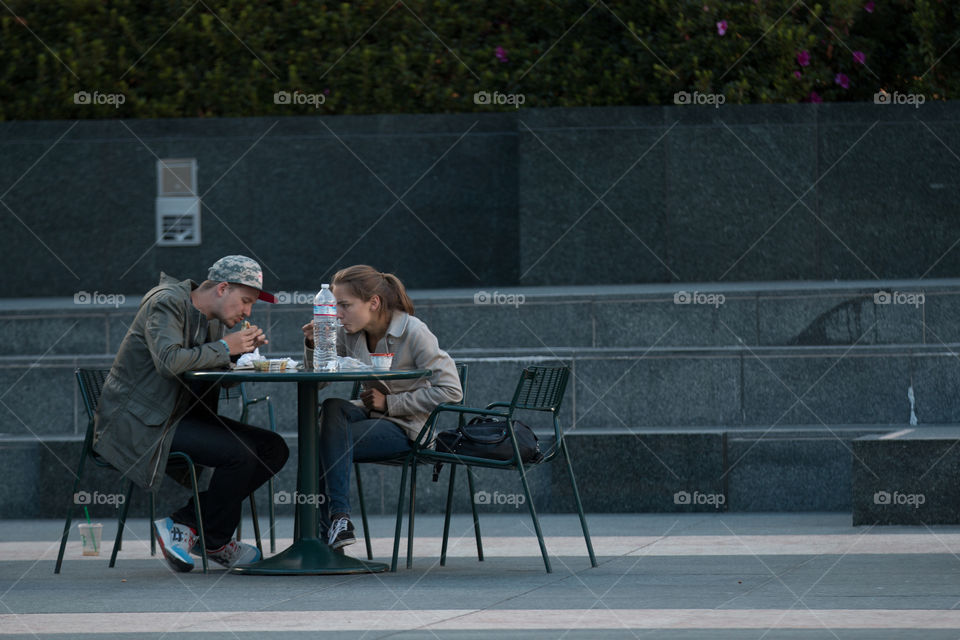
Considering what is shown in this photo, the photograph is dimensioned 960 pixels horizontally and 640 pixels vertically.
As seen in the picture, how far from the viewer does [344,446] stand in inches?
254

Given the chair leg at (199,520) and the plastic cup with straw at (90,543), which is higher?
the chair leg at (199,520)

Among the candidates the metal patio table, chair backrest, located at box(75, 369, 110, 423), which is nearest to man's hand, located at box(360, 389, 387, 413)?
the metal patio table

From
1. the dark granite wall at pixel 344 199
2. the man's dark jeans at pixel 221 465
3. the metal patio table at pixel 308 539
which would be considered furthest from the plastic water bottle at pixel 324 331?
the dark granite wall at pixel 344 199

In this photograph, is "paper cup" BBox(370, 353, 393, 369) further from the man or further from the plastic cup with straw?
the plastic cup with straw

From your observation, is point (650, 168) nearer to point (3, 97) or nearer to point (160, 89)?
point (160, 89)

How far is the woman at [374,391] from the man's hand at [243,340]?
1.00 ft

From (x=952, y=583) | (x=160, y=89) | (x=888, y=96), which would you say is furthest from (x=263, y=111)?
(x=952, y=583)

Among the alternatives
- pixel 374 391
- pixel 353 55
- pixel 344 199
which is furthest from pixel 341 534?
pixel 353 55

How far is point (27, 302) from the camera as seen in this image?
37.2 feet

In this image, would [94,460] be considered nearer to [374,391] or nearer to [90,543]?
[90,543]

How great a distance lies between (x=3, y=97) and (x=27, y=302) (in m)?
2.35

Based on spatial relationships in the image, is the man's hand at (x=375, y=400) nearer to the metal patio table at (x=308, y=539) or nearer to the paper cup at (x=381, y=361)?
the paper cup at (x=381, y=361)

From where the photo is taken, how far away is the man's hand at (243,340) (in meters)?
6.27

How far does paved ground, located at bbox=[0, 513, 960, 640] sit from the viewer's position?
16.4 ft
